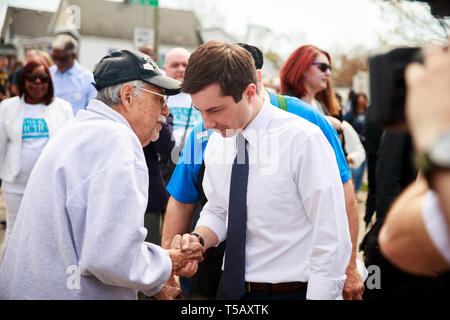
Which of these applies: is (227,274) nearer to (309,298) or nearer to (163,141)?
(309,298)

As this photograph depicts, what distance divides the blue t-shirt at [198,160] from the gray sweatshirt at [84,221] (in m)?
0.86

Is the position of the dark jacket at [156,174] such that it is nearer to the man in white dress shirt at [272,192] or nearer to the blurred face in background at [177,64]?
the blurred face in background at [177,64]

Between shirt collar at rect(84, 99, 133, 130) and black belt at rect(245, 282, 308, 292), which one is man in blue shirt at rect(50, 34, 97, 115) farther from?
black belt at rect(245, 282, 308, 292)

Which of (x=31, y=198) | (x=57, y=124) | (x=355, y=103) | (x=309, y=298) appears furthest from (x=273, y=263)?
(x=355, y=103)

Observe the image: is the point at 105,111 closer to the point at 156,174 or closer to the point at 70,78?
the point at 156,174

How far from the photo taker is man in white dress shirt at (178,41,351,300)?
2152 mm

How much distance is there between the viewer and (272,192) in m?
2.22

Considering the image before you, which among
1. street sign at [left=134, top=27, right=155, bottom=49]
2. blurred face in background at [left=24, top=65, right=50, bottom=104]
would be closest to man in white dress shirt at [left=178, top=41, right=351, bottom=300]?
blurred face in background at [left=24, top=65, right=50, bottom=104]

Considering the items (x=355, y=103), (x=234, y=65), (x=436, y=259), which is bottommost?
(x=355, y=103)

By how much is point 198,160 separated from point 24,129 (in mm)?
2740

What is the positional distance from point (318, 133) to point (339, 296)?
0.72 meters

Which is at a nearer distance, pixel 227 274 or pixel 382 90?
pixel 382 90

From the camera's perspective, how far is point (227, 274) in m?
2.31

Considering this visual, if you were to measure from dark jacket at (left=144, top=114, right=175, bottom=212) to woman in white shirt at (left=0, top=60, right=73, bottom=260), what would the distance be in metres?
1.21
